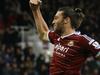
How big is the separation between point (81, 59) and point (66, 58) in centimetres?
18

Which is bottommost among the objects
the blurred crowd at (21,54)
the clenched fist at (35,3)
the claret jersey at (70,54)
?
the blurred crowd at (21,54)

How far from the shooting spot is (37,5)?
17.7 feet

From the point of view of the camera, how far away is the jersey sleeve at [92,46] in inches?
201

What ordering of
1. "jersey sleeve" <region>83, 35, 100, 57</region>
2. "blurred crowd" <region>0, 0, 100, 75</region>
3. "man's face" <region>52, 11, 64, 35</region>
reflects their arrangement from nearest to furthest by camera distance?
"jersey sleeve" <region>83, 35, 100, 57</region>, "man's face" <region>52, 11, 64, 35</region>, "blurred crowd" <region>0, 0, 100, 75</region>

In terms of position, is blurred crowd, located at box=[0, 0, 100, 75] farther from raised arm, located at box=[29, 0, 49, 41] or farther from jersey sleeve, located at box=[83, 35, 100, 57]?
jersey sleeve, located at box=[83, 35, 100, 57]

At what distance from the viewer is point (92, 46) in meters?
5.12

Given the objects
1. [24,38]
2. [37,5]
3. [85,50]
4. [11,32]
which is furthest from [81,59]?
[24,38]

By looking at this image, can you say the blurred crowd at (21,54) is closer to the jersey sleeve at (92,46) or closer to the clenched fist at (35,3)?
the clenched fist at (35,3)

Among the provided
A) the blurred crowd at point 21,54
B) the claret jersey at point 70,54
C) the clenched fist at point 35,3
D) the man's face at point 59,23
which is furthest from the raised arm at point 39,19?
the blurred crowd at point 21,54

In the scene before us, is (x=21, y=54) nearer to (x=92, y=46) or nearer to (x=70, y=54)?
(x=70, y=54)

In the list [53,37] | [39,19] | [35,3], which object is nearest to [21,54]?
[39,19]

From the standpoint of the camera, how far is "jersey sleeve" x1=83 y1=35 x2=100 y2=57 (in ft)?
16.8

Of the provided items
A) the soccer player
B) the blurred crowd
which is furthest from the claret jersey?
the blurred crowd

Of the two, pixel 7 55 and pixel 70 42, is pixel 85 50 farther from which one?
pixel 7 55
